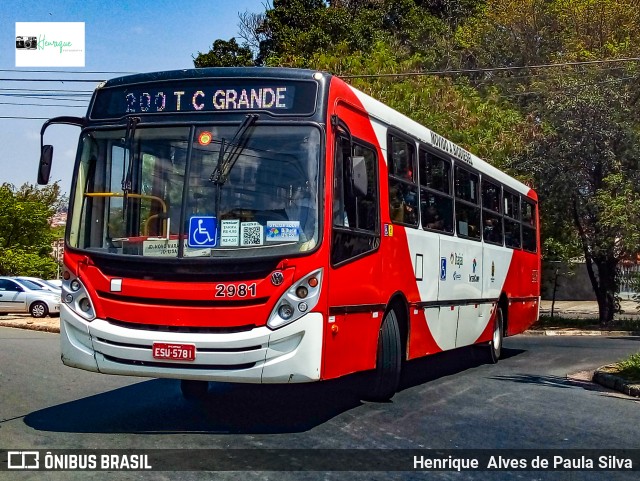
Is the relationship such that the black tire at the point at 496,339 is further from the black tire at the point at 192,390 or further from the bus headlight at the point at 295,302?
the bus headlight at the point at 295,302

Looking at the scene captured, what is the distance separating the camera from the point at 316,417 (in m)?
9.26

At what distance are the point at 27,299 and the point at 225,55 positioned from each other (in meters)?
18.5

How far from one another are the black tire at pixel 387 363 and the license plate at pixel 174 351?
104 inches

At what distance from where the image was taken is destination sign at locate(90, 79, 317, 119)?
348 inches

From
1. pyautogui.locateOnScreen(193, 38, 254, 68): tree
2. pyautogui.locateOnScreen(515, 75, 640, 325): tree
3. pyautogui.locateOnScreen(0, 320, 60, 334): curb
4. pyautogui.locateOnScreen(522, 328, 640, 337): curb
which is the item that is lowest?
pyautogui.locateOnScreen(522, 328, 640, 337): curb

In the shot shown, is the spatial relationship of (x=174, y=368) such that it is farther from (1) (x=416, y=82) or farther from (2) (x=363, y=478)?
(1) (x=416, y=82)

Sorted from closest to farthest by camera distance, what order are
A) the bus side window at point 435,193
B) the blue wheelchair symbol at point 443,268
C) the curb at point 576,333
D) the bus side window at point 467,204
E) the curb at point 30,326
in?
the bus side window at point 435,193 < the blue wheelchair symbol at point 443,268 < the bus side window at point 467,204 < the curb at point 30,326 < the curb at point 576,333

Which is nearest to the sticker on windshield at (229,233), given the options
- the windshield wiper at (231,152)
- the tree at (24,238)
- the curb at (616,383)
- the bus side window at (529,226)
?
the windshield wiper at (231,152)

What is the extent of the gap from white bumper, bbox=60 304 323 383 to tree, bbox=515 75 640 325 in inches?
908

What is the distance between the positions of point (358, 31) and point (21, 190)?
102 ft

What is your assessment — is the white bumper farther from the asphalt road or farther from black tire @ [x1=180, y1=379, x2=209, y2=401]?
black tire @ [x1=180, y1=379, x2=209, y2=401]

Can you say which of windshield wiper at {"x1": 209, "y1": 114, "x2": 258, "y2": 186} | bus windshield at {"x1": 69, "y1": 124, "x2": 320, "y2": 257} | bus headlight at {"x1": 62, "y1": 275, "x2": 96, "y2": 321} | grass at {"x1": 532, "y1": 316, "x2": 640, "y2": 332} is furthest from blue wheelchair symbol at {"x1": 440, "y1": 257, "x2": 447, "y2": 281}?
grass at {"x1": 532, "y1": 316, "x2": 640, "y2": 332}

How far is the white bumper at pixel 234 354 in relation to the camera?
26.7 feet

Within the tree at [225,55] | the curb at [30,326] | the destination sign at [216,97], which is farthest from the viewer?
the tree at [225,55]
